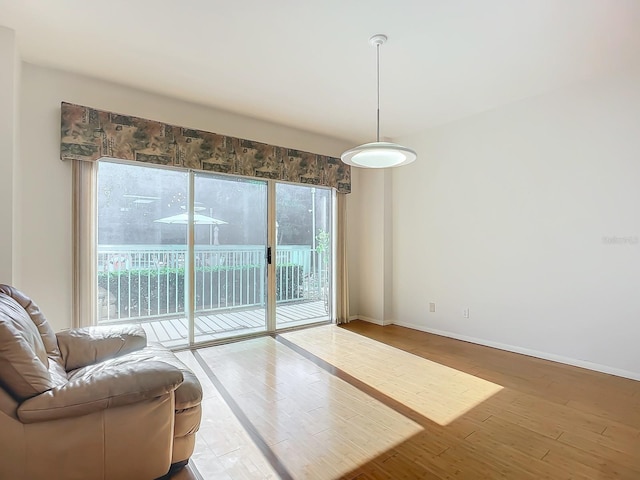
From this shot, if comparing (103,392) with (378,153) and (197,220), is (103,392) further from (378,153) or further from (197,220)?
(197,220)

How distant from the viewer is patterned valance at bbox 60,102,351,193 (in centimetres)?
314

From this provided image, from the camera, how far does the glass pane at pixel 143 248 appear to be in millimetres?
3479

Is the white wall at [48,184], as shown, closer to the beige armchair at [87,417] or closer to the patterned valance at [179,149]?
the patterned valance at [179,149]

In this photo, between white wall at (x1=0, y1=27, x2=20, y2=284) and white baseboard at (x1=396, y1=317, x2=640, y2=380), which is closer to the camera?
white wall at (x1=0, y1=27, x2=20, y2=284)

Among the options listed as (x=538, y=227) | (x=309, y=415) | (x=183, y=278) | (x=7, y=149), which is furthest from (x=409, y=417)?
(x=7, y=149)

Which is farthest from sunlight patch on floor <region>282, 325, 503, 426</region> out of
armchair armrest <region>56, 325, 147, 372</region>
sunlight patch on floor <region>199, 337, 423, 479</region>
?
armchair armrest <region>56, 325, 147, 372</region>

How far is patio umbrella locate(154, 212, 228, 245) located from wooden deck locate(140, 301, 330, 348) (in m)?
0.97

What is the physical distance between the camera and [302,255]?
4.95 meters

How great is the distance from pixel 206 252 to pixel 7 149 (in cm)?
200

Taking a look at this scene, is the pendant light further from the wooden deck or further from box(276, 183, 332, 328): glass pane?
the wooden deck

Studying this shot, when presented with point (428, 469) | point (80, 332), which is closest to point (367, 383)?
point (428, 469)

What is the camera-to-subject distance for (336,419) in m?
2.32

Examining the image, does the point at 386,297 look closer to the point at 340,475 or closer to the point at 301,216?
the point at 301,216

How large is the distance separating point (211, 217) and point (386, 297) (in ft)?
9.10
